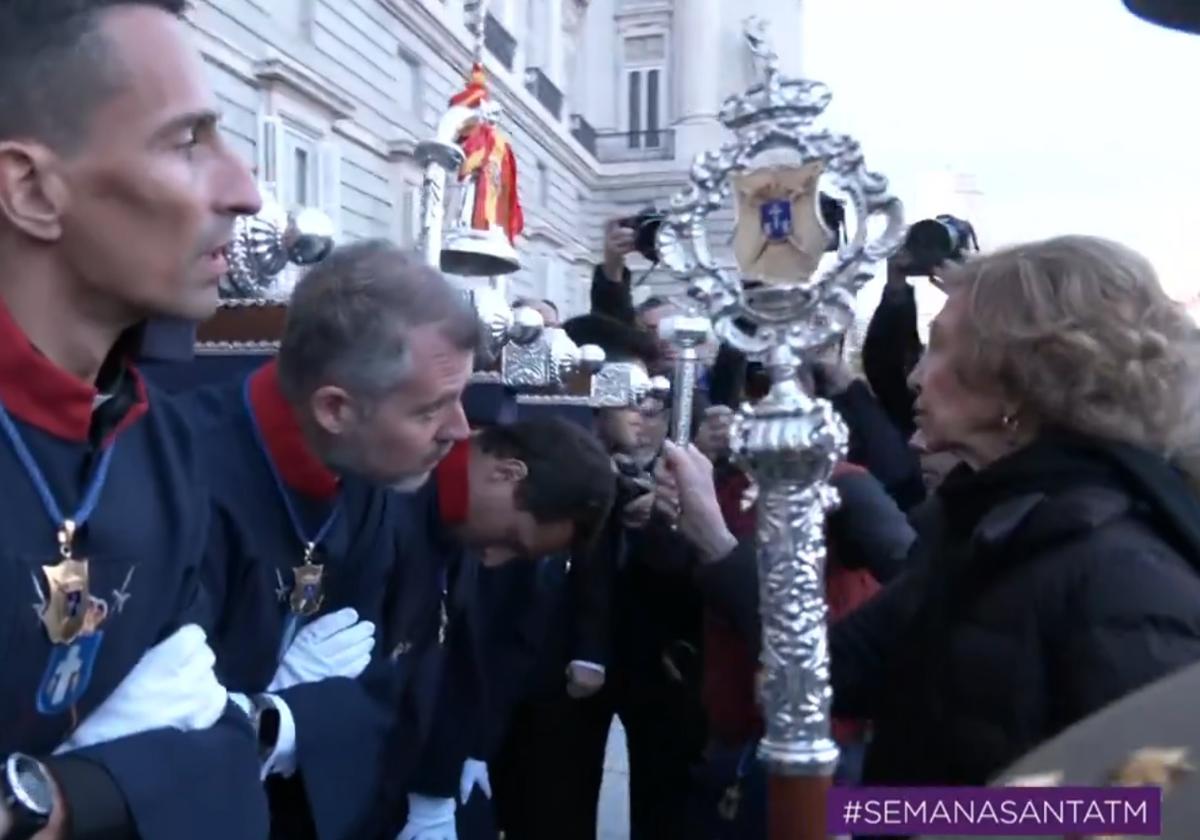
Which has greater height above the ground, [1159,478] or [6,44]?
[6,44]

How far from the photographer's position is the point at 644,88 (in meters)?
31.0

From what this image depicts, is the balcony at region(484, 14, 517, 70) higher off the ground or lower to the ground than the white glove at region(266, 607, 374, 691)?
higher

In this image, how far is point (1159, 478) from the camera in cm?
163

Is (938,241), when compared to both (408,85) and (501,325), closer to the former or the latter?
(501,325)

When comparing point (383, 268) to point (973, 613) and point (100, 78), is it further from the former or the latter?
point (973, 613)

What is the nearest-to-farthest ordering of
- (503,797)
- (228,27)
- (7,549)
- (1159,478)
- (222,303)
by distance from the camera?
(7,549)
(1159,478)
(222,303)
(503,797)
(228,27)

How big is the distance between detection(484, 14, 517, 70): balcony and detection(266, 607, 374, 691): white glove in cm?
2029

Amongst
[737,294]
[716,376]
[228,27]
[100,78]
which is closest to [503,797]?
[716,376]

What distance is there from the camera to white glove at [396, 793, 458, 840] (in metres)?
2.79

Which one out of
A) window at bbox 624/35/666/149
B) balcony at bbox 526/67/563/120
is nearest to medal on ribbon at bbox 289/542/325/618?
balcony at bbox 526/67/563/120

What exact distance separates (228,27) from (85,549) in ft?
36.7

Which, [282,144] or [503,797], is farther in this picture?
[282,144]

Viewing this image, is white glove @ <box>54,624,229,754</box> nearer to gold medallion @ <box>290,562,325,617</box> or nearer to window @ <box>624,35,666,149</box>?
gold medallion @ <box>290,562,325,617</box>

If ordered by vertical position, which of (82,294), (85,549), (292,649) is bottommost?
(292,649)
